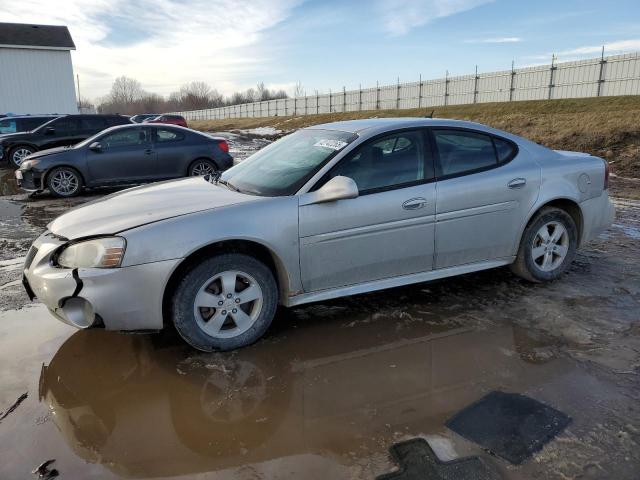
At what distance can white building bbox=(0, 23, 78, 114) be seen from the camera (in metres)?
31.2

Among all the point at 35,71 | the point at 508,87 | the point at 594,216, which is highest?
the point at 35,71

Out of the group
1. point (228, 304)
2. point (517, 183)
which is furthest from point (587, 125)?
point (228, 304)

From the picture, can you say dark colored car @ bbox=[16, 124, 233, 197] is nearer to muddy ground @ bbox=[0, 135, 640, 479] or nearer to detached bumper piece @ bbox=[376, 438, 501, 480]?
muddy ground @ bbox=[0, 135, 640, 479]

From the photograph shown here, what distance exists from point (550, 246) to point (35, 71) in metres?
35.4

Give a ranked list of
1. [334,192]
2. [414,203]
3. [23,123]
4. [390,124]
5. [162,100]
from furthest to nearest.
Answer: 1. [162,100]
2. [23,123]
3. [390,124]
4. [414,203]
5. [334,192]

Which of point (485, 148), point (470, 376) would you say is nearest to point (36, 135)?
point (485, 148)

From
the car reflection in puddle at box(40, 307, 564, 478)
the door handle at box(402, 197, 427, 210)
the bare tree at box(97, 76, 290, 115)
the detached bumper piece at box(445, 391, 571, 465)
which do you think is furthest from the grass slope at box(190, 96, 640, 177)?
the bare tree at box(97, 76, 290, 115)

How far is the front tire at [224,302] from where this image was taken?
346cm

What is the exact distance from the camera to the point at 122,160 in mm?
10273

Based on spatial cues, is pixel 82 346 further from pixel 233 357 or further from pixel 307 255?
pixel 307 255

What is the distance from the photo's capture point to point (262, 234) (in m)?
3.57

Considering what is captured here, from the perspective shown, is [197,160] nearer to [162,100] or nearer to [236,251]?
[236,251]

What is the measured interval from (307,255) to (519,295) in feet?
7.06

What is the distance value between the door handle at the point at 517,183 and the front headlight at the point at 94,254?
126 inches
